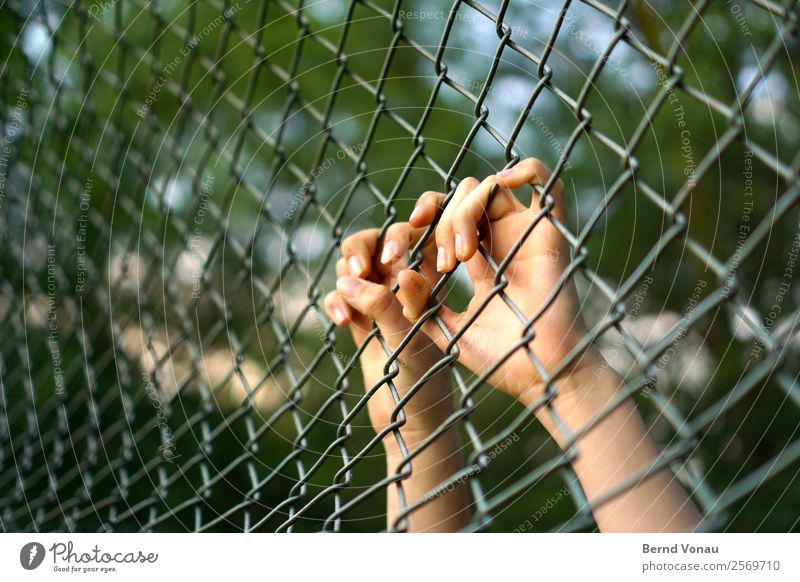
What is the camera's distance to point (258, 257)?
149 cm

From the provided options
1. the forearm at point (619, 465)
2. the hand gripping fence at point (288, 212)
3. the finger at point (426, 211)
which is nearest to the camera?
the forearm at point (619, 465)

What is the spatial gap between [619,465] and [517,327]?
14 cm

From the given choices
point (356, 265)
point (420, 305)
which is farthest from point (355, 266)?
point (420, 305)

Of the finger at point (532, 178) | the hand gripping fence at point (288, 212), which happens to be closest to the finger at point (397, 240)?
the finger at point (532, 178)

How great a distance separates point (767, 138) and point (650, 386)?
119cm

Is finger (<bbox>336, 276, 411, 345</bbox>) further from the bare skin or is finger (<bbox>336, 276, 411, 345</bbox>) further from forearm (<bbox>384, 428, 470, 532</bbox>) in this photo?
forearm (<bbox>384, 428, 470, 532</bbox>)

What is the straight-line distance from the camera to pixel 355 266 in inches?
28.4

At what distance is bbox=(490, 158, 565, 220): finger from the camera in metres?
0.56

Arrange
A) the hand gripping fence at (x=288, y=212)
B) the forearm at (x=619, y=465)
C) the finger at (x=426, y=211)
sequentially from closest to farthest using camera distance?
the forearm at (x=619, y=465) → the finger at (x=426, y=211) → the hand gripping fence at (x=288, y=212)

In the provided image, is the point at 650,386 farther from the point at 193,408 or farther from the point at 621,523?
the point at 193,408

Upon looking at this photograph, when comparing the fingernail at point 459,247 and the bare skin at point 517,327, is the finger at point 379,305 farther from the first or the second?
the fingernail at point 459,247

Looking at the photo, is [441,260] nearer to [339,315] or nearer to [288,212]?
[339,315]

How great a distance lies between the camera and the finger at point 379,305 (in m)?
0.68

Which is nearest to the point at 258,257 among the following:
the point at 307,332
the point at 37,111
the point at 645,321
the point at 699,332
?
the point at 307,332
